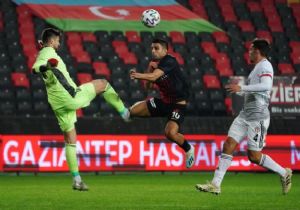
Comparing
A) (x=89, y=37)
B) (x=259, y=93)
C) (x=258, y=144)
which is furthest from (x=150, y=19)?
(x=89, y=37)

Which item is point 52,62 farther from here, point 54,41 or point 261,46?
point 261,46

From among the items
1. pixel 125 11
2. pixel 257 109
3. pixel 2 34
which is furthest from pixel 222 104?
pixel 257 109

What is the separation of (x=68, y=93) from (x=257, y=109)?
2547 mm

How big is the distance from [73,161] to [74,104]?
775 mm

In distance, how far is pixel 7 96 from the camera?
65.4 ft

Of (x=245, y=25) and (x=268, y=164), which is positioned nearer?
(x=268, y=164)

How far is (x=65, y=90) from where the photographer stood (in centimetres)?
1130

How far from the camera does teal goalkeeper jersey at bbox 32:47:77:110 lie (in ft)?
36.5

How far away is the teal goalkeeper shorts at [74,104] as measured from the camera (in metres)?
11.3

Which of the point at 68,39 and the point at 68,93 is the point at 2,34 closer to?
the point at 68,39

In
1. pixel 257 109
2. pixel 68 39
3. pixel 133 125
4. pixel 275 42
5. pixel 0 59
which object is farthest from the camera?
pixel 275 42

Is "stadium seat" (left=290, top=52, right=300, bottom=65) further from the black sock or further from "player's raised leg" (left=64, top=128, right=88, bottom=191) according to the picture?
"player's raised leg" (left=64, top=128, right=88, bottom=191)

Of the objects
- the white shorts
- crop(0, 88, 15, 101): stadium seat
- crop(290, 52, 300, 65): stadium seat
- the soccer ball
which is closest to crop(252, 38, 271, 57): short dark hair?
the white shorts

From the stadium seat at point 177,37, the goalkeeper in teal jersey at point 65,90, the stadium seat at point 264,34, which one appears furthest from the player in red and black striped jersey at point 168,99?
the stadium seat at point 264,34
